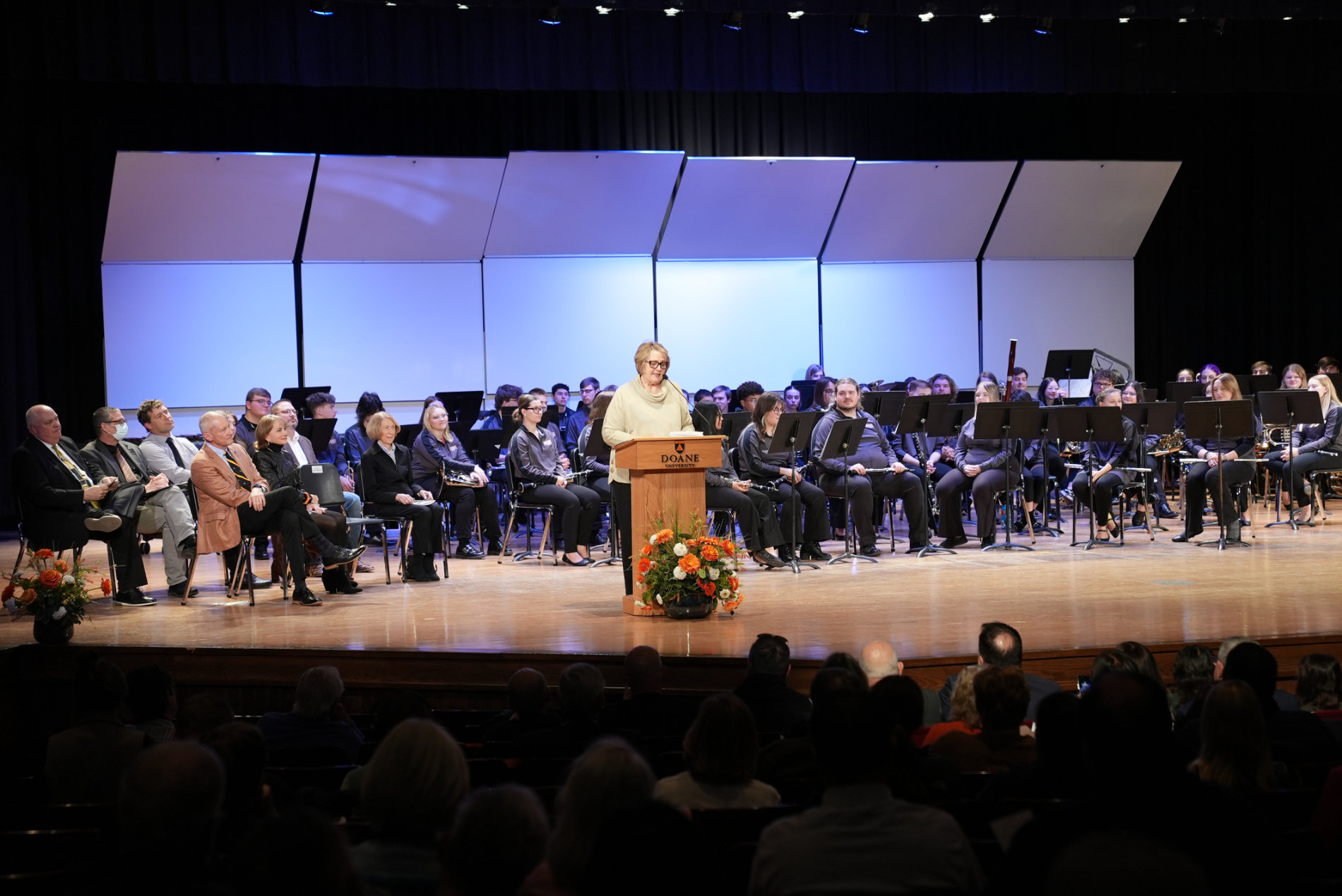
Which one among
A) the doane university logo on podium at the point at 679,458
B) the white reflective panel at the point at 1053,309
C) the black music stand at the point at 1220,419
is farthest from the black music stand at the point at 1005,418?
the white reflective panel at the point at 1053,309

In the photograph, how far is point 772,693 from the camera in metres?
4.35

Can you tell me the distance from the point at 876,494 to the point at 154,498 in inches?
194

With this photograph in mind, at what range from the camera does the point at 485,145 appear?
13.1 metres

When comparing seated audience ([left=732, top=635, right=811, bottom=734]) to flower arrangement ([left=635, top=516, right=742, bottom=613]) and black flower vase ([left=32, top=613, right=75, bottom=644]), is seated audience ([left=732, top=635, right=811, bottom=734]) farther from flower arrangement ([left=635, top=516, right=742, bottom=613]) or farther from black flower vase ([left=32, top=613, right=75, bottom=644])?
black flower vase ([left=32, top=613, right=75, bottom=644])

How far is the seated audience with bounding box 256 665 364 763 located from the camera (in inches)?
163

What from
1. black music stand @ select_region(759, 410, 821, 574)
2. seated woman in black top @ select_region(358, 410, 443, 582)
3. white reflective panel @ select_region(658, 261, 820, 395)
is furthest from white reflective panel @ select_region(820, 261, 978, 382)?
seated woman in black top @ select_region(358, 410, 443, 582)

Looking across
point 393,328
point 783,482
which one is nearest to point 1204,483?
point 783,482

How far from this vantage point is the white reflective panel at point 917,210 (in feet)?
46.1

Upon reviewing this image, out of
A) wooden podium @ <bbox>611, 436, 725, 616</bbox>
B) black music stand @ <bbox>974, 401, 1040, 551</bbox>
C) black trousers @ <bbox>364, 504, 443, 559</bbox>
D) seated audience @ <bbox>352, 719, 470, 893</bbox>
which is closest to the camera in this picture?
seated audience @ <bbox>352, 719, 470, 893</bbox>

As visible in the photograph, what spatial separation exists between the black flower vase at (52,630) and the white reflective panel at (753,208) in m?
8.64

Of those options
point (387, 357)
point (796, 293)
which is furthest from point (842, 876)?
point (796, 293)

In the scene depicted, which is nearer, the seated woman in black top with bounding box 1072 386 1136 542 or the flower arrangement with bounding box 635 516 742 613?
the flower arrangement with bounding box 635 516 742 613

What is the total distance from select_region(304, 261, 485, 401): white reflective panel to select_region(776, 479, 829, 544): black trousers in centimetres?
523

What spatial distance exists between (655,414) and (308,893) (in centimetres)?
525
